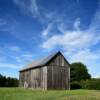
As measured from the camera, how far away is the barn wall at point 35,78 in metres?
43.6

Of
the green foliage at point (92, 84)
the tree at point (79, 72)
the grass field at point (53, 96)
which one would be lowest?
the grass field at point (53, 96)

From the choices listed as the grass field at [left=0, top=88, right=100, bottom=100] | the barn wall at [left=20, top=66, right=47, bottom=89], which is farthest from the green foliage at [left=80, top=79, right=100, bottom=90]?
the grass field at [left=0, top=88, right=100, bottom=100]

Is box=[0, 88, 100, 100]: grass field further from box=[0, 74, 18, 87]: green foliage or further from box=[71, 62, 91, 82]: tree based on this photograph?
box=[71, 62, 91, 82]: tree

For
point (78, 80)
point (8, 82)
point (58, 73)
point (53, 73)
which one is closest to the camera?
point (53, 73)

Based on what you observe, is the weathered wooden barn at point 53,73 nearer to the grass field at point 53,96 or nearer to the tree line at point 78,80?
the tree line at point 78,80

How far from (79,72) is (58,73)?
3822 centimetres

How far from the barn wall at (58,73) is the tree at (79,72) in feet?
110

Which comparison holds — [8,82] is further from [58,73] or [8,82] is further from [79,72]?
[58,73]

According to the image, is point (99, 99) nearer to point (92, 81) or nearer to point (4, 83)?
point (92, 81)

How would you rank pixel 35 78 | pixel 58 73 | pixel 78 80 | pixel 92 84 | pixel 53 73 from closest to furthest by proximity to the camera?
pixel 53 73 → pixel 58 73 → pixel 35 78 → pixel 92 84 → pixel 78 80

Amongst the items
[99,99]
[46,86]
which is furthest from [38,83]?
[99,99]

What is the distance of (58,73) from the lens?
4450 centimetres

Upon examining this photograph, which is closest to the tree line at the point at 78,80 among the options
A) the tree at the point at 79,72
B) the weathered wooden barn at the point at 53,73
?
the tree at the point at 79,72

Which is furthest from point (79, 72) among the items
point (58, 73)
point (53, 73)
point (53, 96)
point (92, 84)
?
point (53, 96)
